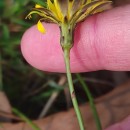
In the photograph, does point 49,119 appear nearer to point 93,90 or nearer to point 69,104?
point 69,104

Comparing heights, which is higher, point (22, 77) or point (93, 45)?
point (93, 45)

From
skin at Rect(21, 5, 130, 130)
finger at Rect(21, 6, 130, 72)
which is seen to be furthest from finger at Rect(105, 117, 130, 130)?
finger at Rect(21, 6, 130, 72)

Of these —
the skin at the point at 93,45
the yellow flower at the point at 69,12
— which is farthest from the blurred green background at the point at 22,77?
A: the yellow flower at the point at 69,12

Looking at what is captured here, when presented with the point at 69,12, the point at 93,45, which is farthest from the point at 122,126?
the point at 69,12

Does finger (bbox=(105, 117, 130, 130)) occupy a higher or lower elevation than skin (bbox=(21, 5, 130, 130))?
lower

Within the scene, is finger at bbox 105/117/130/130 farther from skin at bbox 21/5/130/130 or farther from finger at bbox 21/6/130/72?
finger at bbox 21/6/130/72

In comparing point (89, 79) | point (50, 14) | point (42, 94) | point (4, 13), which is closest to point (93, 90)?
point (89, 79)

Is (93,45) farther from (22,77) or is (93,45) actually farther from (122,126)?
(22,77)

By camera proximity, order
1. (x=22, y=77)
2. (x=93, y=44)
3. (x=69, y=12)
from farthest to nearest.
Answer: (x=22, y=77) → (x=93, y=44) → (x=69, y=12)

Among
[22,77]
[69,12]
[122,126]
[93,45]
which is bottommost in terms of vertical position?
[122,126]

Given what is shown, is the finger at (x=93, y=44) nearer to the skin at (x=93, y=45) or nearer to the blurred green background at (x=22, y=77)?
the skin at (x=93, y=45)
